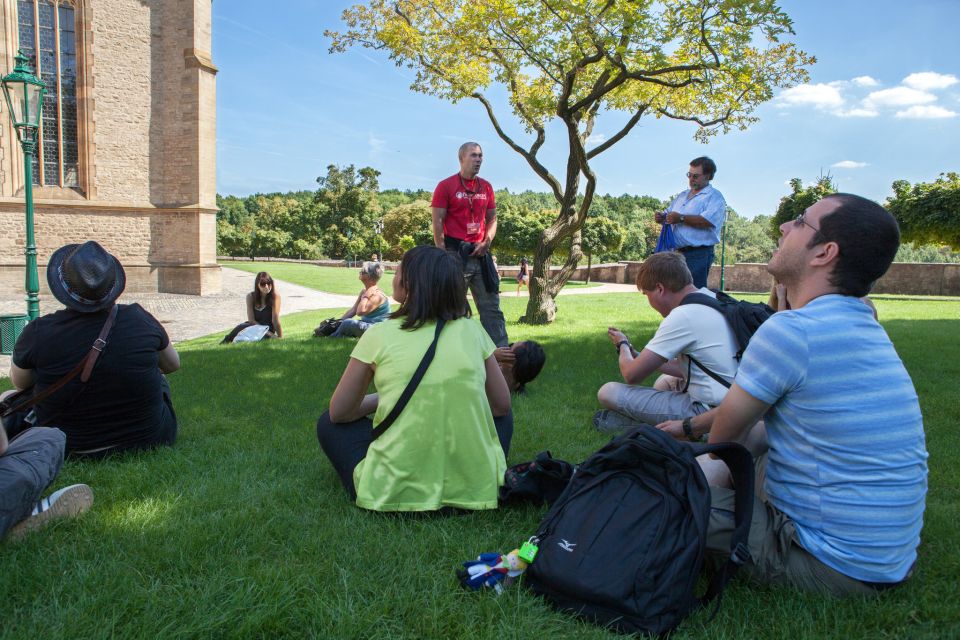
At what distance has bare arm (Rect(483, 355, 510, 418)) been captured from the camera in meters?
3.27

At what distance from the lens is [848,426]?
218cm

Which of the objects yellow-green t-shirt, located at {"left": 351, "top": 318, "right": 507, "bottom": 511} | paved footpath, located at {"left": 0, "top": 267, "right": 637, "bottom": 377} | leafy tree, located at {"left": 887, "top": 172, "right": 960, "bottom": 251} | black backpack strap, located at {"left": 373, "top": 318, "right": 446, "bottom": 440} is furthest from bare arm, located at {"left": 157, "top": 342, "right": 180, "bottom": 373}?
leafy tree, located at {"left": 887, "top": 172, "right": 960, "bottom": 251}

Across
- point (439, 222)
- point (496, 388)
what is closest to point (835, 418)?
point (496, 388)

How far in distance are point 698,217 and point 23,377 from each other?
581 centimetres

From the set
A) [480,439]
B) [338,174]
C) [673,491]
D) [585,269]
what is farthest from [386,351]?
[338,174]

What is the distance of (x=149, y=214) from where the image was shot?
23.1 metres

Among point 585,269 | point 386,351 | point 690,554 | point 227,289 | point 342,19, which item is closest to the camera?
point 690,554

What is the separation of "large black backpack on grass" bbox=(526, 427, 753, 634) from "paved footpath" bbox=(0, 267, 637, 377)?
12362mm

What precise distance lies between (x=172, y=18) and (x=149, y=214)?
6.98 meters

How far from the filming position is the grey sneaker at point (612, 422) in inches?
182

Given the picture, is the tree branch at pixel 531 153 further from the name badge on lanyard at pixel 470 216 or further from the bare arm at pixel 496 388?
the bare arm at pixel 496 388

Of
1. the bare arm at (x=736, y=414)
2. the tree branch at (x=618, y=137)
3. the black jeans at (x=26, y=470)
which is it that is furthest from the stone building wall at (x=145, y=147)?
the bare arm at (x=736, y=414)

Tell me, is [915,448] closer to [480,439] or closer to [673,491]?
[673,491]

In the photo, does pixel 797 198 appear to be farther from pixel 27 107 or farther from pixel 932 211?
pixel 27 107
